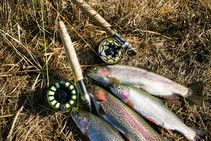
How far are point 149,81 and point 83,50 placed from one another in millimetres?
1128

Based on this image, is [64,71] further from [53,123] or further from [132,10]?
[132,10]

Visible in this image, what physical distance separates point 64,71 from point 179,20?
2135 mm

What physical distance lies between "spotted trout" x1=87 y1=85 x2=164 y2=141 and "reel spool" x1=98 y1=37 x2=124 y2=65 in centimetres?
46

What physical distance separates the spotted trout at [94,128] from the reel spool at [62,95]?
242 millimetres

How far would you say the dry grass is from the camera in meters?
2.94

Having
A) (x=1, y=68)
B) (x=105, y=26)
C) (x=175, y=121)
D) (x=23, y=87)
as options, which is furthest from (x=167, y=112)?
(x=1, y=68)

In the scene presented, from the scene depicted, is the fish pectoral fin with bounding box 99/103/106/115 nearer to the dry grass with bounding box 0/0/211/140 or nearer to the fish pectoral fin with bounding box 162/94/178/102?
the dry grass with bounding box 0/0/211/140

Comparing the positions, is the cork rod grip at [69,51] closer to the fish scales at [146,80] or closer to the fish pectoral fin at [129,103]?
the fish scales at [146,80]

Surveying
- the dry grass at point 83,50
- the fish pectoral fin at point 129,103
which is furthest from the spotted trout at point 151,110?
the dry grass at point 83,50

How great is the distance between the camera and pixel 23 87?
118 inches

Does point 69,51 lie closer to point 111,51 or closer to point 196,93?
point 111,51

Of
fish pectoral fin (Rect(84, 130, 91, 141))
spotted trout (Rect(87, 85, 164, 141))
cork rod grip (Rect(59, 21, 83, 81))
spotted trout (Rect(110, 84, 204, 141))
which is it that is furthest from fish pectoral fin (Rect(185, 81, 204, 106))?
cork rod grip (Rect(59, 21, 83, 81))

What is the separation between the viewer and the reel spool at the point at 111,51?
2984 mm

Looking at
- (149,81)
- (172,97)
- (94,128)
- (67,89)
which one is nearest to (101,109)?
(94,128)
